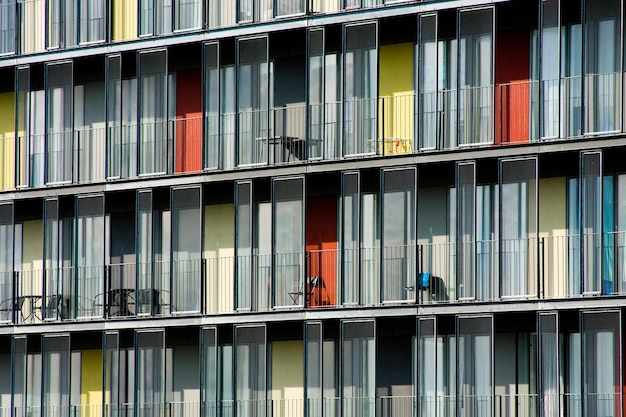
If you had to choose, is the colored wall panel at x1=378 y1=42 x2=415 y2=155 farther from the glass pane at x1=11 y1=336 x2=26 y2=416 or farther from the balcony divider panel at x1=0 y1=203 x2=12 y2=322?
the glass pane at x1=11 y1=336 x2=26 y2=416

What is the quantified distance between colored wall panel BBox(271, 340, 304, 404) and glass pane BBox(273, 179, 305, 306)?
1306 mm

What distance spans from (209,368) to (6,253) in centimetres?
776

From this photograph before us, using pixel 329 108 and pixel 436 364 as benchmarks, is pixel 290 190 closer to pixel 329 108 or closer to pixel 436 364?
pixel 329 108

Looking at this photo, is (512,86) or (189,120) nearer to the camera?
(512,86)

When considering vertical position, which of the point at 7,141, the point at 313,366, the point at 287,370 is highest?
the point at 7,141

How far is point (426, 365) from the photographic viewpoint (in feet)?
157

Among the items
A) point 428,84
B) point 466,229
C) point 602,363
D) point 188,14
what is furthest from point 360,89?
point 602,363

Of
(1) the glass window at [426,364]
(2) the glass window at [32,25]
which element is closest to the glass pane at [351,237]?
(1) the glass window at [426,364]

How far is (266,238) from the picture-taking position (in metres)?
50.7

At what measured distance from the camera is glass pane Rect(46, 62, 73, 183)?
175 feet

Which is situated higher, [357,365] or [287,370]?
[357,365]

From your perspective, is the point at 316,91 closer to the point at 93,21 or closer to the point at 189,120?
the point at 189,120

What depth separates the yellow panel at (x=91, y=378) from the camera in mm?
52750

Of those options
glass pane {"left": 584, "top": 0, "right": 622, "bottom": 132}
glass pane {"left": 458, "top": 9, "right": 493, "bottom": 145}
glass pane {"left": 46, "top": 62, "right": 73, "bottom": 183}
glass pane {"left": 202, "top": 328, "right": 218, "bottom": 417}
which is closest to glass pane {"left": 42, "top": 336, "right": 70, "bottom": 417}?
glass pane {"left": 202, "top": 328, "right": 218, "bottom": 417}
